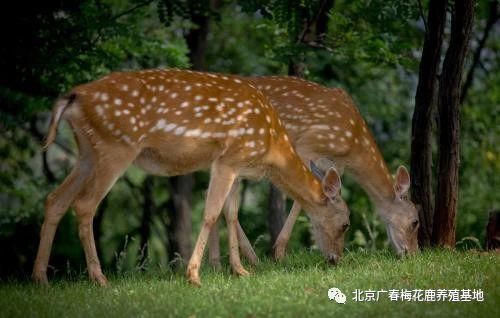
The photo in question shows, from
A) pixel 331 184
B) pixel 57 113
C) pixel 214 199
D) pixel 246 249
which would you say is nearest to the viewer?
pixel 57 113

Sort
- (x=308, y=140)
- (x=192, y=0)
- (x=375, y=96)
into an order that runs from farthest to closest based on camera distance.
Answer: (x=375, y=96) < (x=192, y=0) < (x=308, y=140)

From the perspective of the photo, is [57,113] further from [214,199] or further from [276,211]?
[276,211]

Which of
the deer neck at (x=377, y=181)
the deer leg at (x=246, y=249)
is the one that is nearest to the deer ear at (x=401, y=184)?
the deer neck at (x=377, y=181)

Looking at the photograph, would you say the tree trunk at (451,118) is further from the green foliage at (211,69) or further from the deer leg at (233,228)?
the deer leg at (233,228)

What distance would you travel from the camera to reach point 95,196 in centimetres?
817

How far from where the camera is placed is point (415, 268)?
8.10 metres

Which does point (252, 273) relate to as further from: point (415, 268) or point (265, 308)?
point (265, 308)

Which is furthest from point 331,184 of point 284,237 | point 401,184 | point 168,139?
point 168,139

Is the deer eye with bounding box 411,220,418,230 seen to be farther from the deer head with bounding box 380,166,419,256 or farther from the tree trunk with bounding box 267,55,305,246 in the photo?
the tree trunk with bounding box 267,55,305,246

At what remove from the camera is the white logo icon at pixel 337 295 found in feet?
22.8

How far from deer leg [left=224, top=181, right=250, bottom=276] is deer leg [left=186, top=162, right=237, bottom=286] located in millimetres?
536

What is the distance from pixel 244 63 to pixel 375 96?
2345 mm

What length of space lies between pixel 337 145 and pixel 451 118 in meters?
1.19

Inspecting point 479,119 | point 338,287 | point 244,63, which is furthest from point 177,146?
point 479,119
